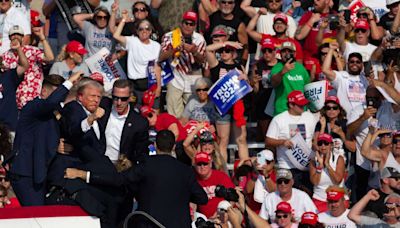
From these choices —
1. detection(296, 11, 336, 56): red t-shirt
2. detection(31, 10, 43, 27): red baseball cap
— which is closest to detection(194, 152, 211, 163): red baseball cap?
detection(296, 11, 336, 56): red t-shirt

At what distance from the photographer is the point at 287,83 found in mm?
19375

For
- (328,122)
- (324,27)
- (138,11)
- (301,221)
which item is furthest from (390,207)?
(138,11)

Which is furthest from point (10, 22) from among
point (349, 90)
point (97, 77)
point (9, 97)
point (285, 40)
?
point (349, 90)

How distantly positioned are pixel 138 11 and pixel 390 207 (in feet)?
16.5

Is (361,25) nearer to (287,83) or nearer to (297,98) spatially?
(287,83)

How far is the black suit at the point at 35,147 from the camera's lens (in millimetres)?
15711

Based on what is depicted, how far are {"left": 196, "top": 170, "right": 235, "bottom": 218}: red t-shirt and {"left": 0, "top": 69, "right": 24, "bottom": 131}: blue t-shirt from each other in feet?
8.64

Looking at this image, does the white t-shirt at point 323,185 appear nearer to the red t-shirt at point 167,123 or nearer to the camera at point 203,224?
the red t-shirt at point 167,123

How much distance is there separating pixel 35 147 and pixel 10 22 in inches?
194

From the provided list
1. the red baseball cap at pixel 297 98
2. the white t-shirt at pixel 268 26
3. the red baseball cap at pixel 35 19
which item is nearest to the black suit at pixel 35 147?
the red baseball cap at pixel 297 98

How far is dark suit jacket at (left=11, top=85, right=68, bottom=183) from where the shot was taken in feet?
51.4

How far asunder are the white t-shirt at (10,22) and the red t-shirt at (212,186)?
385 cm

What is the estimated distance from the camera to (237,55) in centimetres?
2000

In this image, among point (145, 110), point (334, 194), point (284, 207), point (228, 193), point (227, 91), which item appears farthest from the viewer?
point (227, 91)
